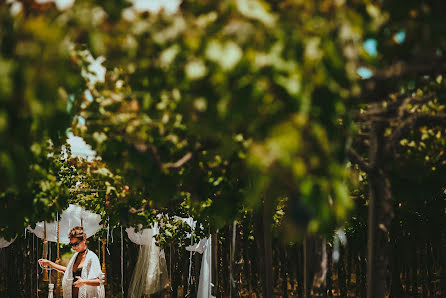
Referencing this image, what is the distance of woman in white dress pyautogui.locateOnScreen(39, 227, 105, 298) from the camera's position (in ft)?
24.4

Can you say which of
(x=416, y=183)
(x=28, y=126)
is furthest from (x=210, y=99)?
(x=416, y=183)

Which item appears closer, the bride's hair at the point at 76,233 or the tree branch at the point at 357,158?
the tree branch at the point at 357,158

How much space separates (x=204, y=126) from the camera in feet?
8.00

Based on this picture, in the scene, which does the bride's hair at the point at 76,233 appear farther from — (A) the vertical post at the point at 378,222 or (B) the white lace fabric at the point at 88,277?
(A) the vertical post at the point at 378,222

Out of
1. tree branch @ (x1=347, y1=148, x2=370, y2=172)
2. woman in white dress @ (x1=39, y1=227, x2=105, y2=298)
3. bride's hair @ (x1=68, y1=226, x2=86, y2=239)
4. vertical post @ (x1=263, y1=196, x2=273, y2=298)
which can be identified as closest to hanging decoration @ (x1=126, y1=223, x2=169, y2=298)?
woman in white dress @ (x1=39, y1=227, x2=105, y2=298)

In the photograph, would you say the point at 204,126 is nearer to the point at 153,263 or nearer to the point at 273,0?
the point at 273,0

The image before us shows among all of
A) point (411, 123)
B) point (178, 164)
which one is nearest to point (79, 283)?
point (178, 164)

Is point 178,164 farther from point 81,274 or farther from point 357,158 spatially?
point 81,274

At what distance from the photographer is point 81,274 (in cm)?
750

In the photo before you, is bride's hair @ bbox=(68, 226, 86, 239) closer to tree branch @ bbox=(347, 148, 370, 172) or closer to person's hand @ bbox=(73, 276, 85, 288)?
person's hand @ bbox=(73, 276, 85, 288)

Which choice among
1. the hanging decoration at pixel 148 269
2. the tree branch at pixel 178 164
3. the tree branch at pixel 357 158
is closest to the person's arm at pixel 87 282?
the tree branch at pixel 178 164

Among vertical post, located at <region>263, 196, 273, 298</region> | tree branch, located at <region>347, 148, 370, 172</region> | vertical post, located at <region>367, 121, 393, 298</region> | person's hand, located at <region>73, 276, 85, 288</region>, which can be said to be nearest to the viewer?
tree branch, located at <region>347, 148, 370, 172</region>

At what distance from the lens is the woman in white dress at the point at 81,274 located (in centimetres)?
743

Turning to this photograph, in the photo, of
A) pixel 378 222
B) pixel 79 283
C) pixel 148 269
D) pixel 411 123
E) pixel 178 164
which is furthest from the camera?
pixel 148 269
